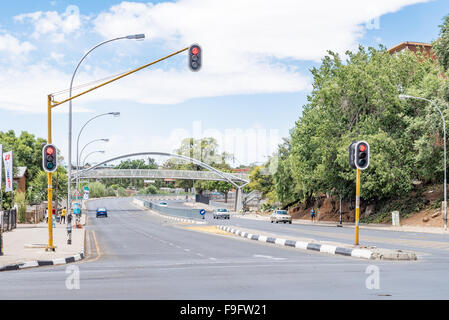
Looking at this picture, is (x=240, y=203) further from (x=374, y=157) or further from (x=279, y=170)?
(x=374, y=157)

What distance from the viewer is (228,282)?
11664mm

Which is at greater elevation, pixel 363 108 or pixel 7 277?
pixel 363 108

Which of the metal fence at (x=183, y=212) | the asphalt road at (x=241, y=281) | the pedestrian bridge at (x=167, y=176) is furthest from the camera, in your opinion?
the pedestrian bridge at (x=167, y=176)

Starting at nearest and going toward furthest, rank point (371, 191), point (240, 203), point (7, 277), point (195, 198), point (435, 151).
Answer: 1. point (7, 277)
2. point (435, 151)
3. point (371, 191)
4. point (240, 203)
5. point (195, 198)

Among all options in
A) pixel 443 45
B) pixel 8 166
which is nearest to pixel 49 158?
pixel 8 166

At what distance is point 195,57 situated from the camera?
771 inches

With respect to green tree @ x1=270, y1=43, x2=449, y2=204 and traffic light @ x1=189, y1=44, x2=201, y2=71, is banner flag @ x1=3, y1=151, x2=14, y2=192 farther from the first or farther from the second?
green tree @ x1=270, y1=43, x2=449, y2=204

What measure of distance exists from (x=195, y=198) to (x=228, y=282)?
128 m

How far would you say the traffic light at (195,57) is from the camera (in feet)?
64.2

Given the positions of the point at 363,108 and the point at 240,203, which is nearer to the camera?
the point at 363,108

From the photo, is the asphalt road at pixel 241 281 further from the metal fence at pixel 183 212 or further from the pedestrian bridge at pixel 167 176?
the pedestrian bridge at pixel 167 176

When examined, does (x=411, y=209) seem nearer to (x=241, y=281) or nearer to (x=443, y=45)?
(x=443, y=45)

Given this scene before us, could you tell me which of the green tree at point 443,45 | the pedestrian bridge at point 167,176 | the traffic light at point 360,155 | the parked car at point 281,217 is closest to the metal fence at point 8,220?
the traffic light at point 360,155
